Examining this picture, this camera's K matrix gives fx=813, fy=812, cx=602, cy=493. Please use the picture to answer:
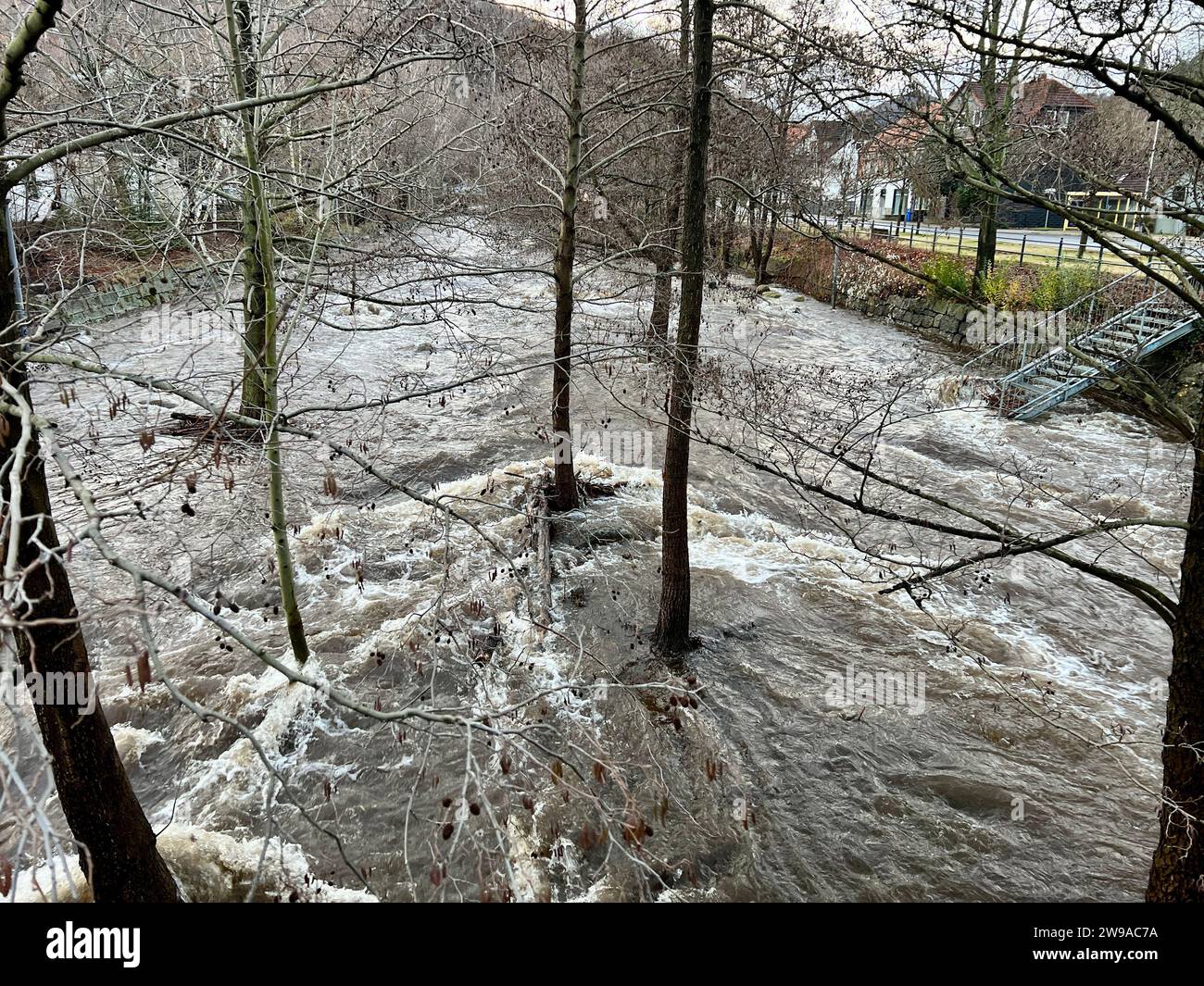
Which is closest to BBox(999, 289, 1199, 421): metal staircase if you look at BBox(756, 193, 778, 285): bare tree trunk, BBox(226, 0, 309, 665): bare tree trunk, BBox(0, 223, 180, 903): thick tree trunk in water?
BBox(756, 193, 778, 285): bare tree trunk

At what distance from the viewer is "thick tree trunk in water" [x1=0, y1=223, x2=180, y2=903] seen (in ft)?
14.8

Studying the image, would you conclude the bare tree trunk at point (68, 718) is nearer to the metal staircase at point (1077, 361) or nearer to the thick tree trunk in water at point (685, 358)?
the thick tree trunk in water at point (685, 358)

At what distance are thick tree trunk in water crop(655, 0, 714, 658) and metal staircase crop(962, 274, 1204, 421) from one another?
33.4ft

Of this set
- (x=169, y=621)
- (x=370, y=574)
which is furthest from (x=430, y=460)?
(x=169, y=621)

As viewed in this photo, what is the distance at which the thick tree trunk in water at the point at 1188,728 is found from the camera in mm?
4641

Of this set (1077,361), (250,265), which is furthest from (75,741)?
(1077,361)

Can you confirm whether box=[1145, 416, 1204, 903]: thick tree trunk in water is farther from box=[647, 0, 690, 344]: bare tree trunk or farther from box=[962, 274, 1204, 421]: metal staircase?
box=[962, 274, 1204, 421]: metal staircase

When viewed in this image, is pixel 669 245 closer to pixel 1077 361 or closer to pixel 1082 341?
pixel 1082 341

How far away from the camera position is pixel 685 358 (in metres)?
7.75

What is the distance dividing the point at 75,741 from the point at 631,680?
519 cm

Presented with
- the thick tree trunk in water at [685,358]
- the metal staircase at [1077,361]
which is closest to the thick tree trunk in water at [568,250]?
the thick tree trunk in water at [685,358]

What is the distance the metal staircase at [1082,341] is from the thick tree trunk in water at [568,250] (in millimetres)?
9488

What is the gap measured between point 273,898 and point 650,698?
12.7 ft
